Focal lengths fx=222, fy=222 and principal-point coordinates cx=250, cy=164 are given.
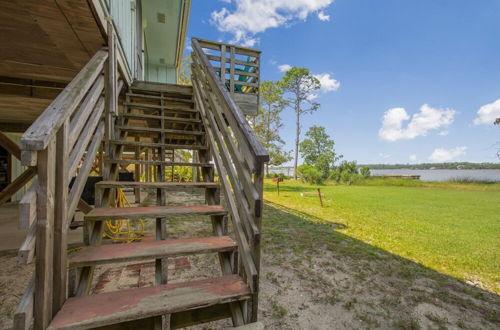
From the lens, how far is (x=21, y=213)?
0.95 meters

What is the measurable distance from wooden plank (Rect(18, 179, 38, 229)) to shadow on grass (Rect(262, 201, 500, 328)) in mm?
2662

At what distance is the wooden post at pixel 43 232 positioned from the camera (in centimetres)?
107

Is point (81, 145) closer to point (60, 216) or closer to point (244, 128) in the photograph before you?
point (60, 216)

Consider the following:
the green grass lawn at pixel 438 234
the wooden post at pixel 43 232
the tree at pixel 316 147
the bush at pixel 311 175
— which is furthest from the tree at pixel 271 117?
the wooden post at pixel 43 232

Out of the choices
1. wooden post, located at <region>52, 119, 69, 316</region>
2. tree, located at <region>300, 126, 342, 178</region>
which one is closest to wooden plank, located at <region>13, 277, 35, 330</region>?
wooden post, located at <region>52, 119, 69, 316</region>

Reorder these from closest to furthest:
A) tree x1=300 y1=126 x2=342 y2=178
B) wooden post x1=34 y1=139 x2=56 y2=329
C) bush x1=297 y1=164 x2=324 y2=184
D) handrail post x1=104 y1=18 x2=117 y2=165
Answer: wooden post x1=34 y1=139 x2=56 y2=329, handrail post x1=104 y1=18 x2=117 y2=165, bush x1=297 y1=164 x2=324 y2=184, tree x1=300 y1=126 x2=342 y2=178

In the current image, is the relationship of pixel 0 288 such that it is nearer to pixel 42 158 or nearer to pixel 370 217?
pixel 42 158

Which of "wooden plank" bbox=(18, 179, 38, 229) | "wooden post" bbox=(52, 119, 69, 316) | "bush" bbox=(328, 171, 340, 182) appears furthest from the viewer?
"bush" bbox=(328, 171, 340, 182)

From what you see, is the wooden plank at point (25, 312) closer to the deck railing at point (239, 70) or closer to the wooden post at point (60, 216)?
the wooden post at point (60, 216)

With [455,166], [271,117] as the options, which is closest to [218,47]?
[271,117]

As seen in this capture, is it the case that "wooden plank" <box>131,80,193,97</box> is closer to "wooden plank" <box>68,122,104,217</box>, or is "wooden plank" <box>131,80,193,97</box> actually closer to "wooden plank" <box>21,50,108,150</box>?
"wooden plank" <box>68,122,104,217</box>

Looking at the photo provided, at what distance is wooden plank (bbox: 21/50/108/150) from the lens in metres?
0.97

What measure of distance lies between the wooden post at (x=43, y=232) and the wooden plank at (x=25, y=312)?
0.02 m

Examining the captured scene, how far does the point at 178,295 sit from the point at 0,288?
233 centimetres
